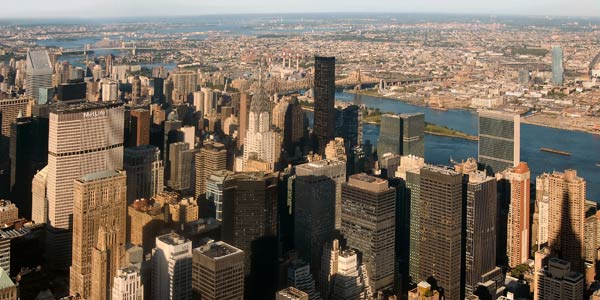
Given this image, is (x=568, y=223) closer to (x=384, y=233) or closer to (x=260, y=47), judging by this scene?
(x=384, y=233)

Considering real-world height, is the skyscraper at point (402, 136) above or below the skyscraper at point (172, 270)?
above

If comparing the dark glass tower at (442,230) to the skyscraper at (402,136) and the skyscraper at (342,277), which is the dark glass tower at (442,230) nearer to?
the skyscraper at (342,277)

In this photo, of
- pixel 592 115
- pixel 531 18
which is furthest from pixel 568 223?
pixel 531 18

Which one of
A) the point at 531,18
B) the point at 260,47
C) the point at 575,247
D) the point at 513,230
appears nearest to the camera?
the point at 575,247

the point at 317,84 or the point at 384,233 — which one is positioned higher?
the point at 317,84

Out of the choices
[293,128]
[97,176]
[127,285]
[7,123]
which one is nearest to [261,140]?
[293,128]

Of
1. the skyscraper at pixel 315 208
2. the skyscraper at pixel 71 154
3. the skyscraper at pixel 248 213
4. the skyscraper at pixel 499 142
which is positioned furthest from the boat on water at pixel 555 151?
the skyscraper at pixel 71 154
